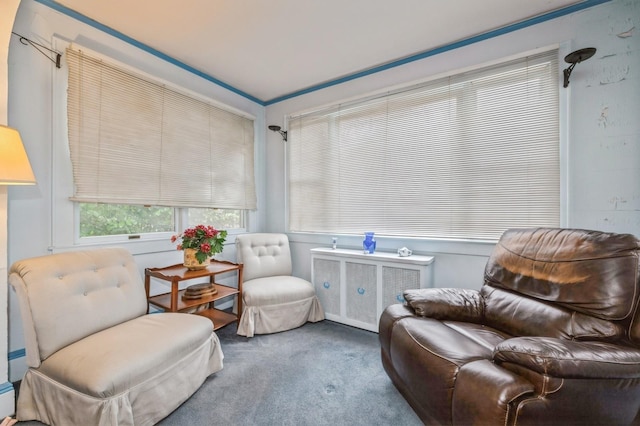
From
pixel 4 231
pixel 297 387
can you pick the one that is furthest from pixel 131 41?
pixel 297 387

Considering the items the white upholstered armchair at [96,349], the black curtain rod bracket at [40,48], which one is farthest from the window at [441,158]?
the black curtain rod bracket at [40,48]

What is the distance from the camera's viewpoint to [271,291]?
274 cm

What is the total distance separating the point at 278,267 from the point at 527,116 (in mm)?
2727

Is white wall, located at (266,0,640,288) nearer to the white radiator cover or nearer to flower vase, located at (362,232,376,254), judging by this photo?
the white radiator cover

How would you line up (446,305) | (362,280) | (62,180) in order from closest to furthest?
(446,305), (62,180), (362,280)

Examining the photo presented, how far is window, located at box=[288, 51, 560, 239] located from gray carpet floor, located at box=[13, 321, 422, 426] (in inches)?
49.4

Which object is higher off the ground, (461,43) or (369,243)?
(461,43)

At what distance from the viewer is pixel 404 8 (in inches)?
82.1

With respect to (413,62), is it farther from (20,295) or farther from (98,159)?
(20,295)

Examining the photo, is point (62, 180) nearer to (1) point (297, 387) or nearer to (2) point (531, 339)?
(1) point (297, 387)

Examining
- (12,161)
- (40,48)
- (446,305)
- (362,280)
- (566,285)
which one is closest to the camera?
(12,161)

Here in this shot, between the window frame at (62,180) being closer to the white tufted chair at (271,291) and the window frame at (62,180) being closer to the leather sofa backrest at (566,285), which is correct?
the white tufted chair at (271,291)

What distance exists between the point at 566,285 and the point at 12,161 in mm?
2985

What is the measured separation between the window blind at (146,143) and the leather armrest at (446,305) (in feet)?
7.52
